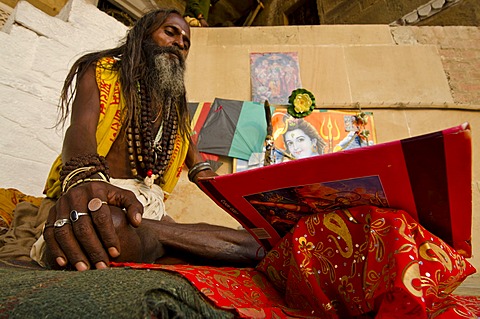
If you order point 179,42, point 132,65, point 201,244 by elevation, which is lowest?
point 201,244

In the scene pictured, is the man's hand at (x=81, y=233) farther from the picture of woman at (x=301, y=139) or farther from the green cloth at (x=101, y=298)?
the picture of woman at (x=301, y=139)

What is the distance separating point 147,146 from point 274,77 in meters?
1.57

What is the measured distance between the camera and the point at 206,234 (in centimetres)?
90

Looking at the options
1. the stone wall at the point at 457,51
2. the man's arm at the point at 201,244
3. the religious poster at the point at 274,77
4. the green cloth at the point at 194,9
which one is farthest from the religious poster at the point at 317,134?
the green cloth at the point at 194,9

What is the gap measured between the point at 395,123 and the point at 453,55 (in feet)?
2.85

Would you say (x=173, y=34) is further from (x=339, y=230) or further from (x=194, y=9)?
(x=194, y=9)

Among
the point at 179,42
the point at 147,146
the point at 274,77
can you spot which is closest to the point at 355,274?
the point at 147,146

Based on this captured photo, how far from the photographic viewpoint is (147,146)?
1.14 m

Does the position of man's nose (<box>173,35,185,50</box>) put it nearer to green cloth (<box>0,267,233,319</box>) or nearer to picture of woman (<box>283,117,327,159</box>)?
picture of woman (<box>283,117,327,159</box>)

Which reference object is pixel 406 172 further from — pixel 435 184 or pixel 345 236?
pixel 345 236

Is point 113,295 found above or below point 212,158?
below

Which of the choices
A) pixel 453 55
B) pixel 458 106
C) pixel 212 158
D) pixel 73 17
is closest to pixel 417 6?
pixel 453 55

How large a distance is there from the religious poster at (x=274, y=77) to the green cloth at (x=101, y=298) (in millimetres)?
2117

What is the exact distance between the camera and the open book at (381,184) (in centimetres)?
43
